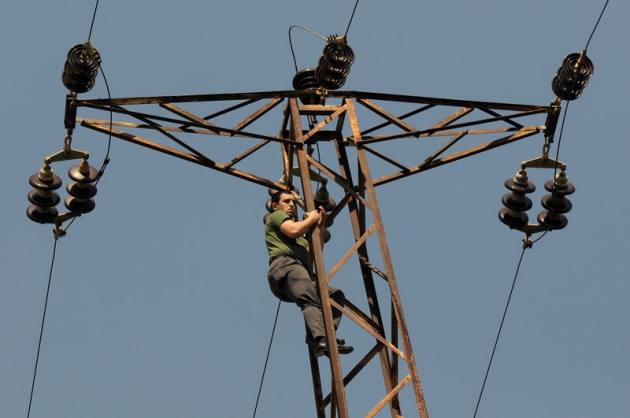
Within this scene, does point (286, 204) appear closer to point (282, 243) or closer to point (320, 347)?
point (282, 243)

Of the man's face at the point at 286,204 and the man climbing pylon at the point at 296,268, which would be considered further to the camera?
the man's face at the point at 286,204

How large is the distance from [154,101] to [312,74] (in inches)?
81.7

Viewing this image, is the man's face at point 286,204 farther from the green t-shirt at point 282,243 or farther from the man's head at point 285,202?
the green t-shirt at point 282,243

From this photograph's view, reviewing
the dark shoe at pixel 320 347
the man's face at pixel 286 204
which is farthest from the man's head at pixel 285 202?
the dark shoe at pixel 320 347

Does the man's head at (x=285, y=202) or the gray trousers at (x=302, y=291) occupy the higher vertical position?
the man's head at (x=285, y=202)

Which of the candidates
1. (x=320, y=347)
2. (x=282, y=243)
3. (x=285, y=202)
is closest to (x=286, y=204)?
(x=285, y=202)

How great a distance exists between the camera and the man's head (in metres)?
21.4

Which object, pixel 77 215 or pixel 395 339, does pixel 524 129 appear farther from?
pixel 77 215

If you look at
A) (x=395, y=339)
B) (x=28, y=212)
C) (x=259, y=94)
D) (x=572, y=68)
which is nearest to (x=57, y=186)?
(x=28, y=212)

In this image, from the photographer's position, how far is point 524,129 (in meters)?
22.0

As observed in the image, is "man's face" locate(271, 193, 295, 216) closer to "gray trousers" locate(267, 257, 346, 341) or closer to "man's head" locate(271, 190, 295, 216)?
"man's head" locate(271, 190, 295, 216)

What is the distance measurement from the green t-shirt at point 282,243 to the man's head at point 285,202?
25 centimetres

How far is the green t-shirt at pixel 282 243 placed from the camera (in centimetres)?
2098

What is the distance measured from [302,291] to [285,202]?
1.21 metres
